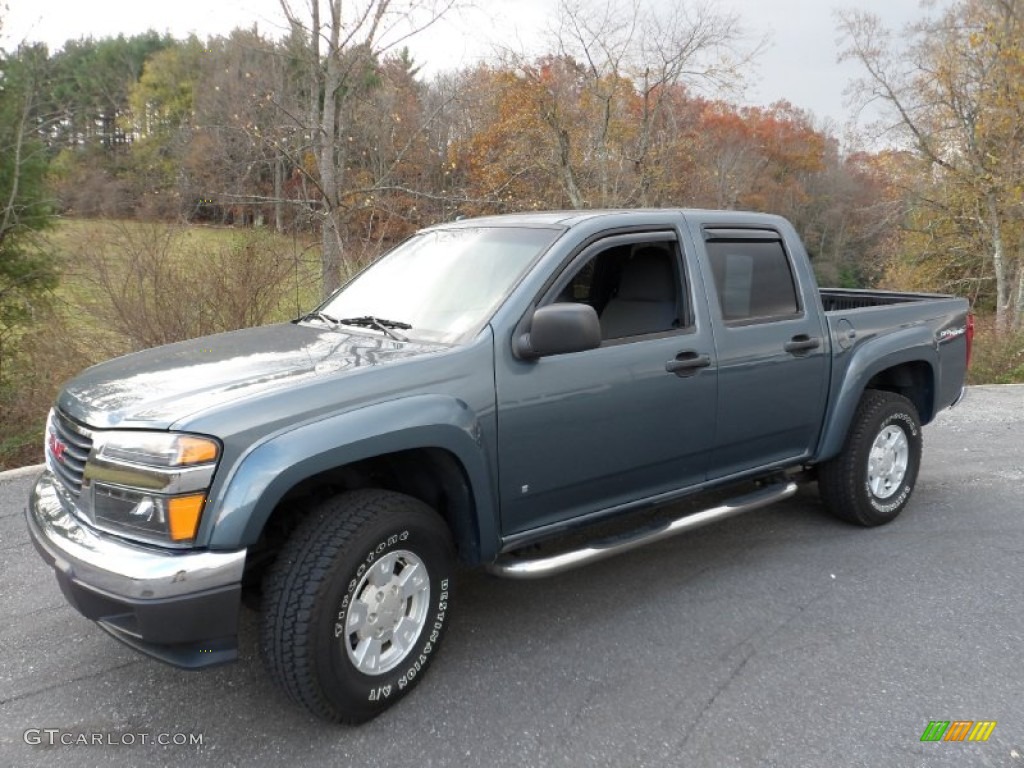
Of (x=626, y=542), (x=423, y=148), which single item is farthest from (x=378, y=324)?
(x=423, y=148)

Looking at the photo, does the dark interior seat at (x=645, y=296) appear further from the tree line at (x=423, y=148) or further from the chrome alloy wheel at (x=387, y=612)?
the tree line at (x=423, y=148)

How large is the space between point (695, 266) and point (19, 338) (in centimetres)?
755

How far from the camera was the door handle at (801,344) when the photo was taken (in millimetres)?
4250

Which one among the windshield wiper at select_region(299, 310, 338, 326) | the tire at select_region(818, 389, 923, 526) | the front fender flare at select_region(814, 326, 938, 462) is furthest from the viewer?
the tire at select_region(818, 389, 923, 526)

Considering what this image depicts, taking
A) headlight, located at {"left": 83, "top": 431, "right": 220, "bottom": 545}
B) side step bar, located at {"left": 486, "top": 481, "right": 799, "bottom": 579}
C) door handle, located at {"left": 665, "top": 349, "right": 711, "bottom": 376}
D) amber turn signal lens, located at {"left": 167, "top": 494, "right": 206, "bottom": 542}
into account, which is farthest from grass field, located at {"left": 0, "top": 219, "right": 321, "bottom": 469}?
door handle, located at {"left": 665, "top": 349, "right": 711, "bottom": 376}

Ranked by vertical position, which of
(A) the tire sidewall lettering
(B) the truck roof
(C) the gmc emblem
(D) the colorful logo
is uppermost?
(B) the truck roof

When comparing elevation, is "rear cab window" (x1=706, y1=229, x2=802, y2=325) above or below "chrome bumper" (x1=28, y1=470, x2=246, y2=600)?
above

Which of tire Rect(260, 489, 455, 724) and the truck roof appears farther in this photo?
the truck roof

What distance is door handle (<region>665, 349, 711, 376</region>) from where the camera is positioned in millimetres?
3707

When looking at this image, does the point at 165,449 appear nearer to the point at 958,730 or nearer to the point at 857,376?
the point at 958,730

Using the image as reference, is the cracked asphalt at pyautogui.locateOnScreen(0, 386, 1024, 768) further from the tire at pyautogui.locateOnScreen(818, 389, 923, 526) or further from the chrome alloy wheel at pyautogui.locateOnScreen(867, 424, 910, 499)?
the chrome alloy wheel at pyautogui.locateOnScreen(867, 424, 910, 499)

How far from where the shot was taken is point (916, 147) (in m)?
24.8

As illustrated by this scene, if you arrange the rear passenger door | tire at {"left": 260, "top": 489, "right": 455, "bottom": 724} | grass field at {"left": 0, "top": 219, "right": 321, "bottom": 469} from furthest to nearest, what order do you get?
grass field at {"left": 0, "top": 219, "right": 321, "bottom": 469}, the rear passenger door, tire at {"left": 260, "top": 489, "right": 455, "bottom": 724}

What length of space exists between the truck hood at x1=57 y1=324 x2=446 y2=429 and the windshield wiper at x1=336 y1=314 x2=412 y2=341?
5 centimetres
